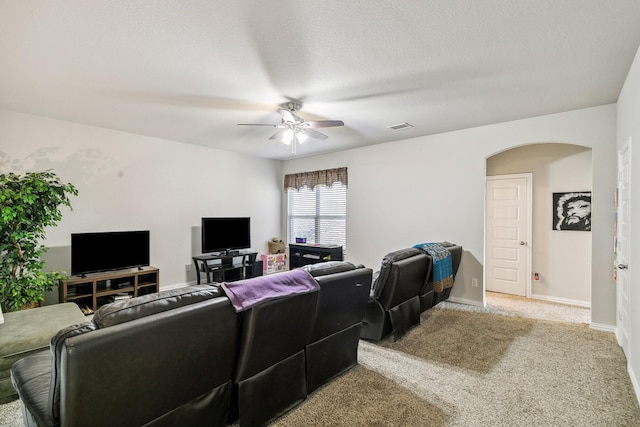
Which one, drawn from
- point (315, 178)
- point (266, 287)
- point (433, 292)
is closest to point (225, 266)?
point (315, 178)

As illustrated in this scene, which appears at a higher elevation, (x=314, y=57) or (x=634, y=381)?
(x=314, y=57)

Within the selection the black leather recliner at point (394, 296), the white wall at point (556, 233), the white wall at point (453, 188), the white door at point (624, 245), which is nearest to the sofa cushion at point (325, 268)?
the black leather recliner at point (394, 296)

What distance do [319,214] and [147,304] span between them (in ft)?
17.6

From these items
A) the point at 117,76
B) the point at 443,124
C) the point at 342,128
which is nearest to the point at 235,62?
the point at 117,76

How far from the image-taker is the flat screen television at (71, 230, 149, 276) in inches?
166

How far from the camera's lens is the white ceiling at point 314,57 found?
200 cm

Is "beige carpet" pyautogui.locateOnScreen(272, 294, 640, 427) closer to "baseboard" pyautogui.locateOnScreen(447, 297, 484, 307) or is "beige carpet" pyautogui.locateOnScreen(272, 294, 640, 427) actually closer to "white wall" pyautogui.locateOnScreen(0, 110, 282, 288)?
"baseboard" pyautogui.locateOnScreen(447, 297, 484, 307)

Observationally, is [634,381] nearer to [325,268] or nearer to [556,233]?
[325,268]

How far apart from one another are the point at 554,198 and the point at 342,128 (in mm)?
3422

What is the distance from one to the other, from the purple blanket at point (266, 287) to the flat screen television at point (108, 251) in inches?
139

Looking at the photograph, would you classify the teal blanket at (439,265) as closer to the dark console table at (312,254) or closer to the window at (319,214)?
the dark console table at (312,254)

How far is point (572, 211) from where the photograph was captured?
15.4 feet

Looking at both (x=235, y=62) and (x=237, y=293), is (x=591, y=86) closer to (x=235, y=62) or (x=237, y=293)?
(x=235, y=62)

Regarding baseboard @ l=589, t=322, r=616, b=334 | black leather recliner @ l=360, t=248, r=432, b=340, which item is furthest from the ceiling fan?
baseboard @ l=589, t=322, r=616, b=334
